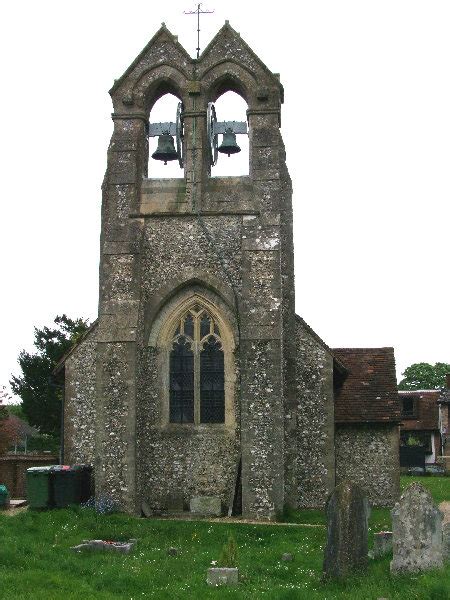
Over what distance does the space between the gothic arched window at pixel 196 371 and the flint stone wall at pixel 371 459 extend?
485 centimetres

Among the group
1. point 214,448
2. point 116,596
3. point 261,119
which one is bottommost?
point 116,596

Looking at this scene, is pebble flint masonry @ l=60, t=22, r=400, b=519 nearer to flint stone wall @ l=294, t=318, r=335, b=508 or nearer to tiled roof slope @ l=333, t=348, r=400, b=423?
flint stone wall @ l=294, t=318, r=335, b=508

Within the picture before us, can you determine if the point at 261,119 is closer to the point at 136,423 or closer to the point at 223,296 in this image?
the point at 223,296

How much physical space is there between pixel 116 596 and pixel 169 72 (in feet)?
48.5

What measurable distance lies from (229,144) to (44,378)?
85.1 ft

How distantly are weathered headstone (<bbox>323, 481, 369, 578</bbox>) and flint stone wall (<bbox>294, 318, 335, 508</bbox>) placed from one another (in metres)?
8.19

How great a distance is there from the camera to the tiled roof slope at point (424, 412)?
49625mm

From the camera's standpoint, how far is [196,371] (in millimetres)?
19797

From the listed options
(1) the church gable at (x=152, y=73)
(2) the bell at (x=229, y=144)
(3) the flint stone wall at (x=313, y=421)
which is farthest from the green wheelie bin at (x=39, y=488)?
(1) the church gable at (x=152, y=73)

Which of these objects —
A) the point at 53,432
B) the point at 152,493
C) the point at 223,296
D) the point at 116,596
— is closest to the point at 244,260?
the point at 223,296

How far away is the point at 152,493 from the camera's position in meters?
19.2

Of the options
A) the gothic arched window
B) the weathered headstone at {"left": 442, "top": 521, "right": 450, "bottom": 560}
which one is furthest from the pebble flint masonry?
the weathered headstone at {"left": 442, "top": 521, "right": 450, "bottom": 560}

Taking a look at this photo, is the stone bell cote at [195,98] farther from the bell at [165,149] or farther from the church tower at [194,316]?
the bell at [165,149]

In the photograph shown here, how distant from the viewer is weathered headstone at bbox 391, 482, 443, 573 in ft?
36.6
